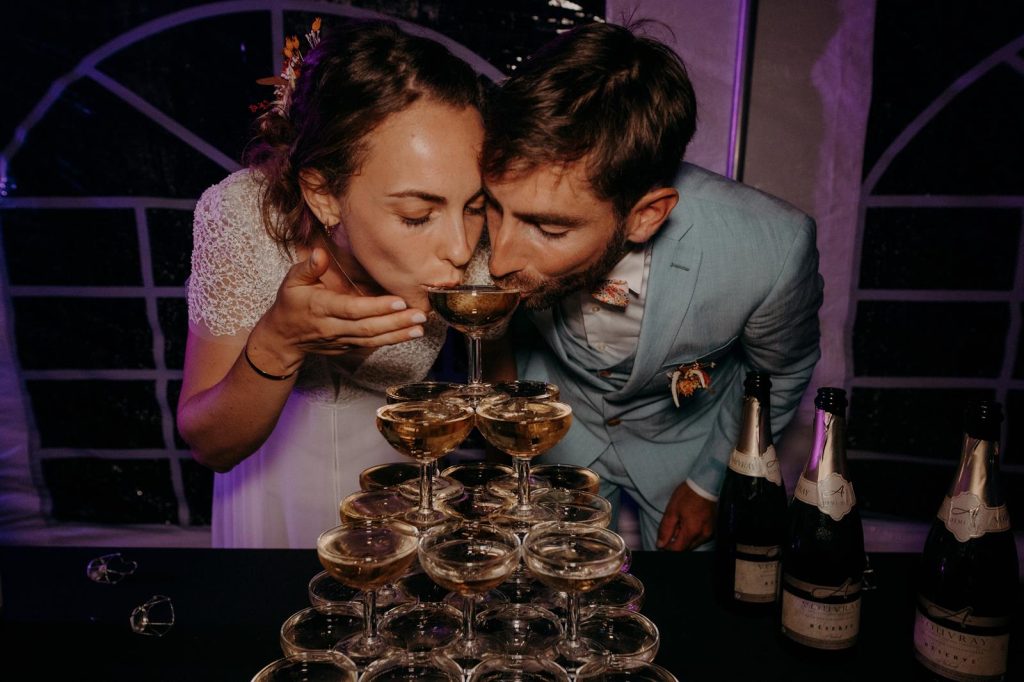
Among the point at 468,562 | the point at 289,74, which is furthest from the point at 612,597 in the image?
the point at 289,74

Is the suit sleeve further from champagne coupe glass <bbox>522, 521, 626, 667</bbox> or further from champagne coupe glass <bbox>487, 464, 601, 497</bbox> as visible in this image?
champagne coupe glass <bbox>522, 521, 626, 667</bbox>

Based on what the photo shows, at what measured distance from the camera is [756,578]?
1.28 meters

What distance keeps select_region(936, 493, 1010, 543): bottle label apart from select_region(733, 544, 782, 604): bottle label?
34cm

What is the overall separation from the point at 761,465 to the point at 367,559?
963mm

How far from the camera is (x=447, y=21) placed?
9.81 feet

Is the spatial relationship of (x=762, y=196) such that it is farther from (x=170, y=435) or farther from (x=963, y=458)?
(x=170, y=435)

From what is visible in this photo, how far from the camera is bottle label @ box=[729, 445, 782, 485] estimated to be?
1.49 m

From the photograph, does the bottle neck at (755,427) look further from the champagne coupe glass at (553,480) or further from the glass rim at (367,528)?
the glass rim at (367,528)

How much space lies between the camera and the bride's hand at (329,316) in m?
1.40

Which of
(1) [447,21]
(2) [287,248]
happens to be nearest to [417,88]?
(2) [287,248]

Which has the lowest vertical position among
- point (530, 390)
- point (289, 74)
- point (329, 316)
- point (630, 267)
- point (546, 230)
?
point (530, 390)

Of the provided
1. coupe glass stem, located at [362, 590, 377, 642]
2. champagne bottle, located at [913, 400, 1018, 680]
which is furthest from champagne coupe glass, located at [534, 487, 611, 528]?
champagne bottle, located at [913, 400, 1018, 680]

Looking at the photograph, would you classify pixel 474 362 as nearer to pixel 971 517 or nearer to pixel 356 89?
pixel 356 89

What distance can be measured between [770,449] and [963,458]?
15.0 inches
